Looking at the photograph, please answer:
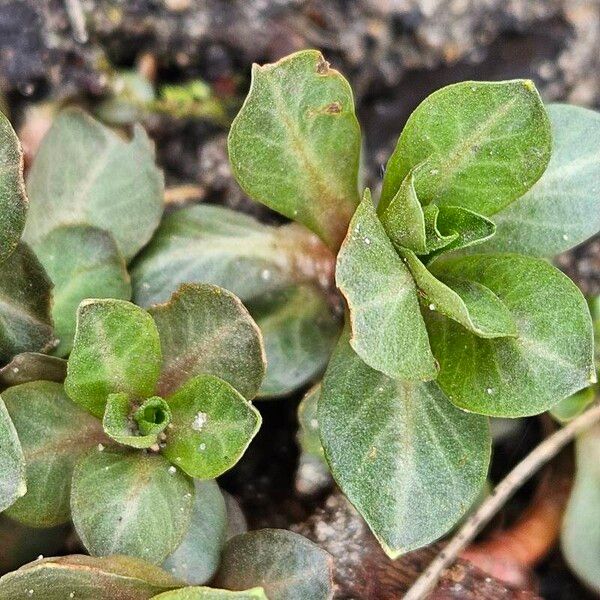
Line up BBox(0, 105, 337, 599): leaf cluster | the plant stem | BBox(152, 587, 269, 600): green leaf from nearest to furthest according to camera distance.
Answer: BBox(152, 587, 269, 600): green leaf, BBox(0, 105, 337, 599): leaf cluster, the plant stem

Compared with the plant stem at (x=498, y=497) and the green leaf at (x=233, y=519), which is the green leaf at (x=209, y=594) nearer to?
the green leaf at (x=233, y=519)

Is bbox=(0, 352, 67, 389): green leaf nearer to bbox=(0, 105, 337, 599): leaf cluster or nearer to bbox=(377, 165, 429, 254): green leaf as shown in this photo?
bbox=(0, 105, 337, 599): leaf cluster

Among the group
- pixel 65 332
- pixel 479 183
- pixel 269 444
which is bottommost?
pixel 269 444

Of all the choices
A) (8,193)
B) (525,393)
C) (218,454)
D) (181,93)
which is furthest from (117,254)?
(525,393)

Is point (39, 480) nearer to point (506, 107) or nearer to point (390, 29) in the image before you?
point (506, 107)

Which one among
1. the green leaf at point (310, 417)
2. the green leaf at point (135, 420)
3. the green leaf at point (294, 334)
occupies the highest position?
the green leaf at point (135, 420)

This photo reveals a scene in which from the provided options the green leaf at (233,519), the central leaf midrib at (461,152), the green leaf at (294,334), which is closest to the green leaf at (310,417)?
the green leaf at (294,334)

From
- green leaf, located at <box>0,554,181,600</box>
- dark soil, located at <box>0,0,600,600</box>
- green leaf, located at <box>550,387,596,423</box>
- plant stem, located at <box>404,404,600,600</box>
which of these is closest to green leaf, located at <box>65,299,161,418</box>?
green leaf, located at <box>0,554,181,600</box>
